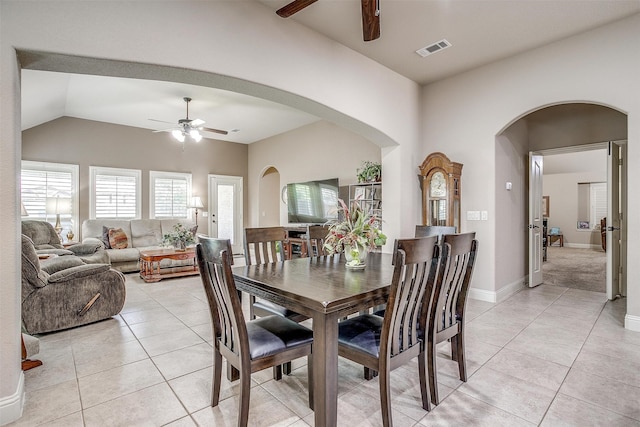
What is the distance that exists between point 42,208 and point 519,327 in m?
8.01

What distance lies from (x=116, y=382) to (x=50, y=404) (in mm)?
361

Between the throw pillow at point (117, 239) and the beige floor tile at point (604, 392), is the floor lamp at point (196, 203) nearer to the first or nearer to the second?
the throw pillow at point (117, 239)

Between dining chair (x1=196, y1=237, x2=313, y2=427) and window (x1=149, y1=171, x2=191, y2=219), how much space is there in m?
6.50

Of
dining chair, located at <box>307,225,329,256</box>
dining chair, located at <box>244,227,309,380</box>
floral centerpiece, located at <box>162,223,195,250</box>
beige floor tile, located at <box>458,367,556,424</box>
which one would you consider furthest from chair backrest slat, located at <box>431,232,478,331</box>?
floral centerpiece, located at <box>162,223,195,250</box>

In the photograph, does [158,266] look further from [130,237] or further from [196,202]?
[196,202]

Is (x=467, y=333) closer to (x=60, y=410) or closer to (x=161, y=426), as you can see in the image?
(x=161, y=426)

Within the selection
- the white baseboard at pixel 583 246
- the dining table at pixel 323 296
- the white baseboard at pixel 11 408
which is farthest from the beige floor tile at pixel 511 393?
the white baseboard at pixel 583 246

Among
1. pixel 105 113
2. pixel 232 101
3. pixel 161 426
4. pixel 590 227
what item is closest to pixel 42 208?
pixel 105 113

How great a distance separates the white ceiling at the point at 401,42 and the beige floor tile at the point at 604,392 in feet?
10.4

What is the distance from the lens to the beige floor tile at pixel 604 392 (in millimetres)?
1972

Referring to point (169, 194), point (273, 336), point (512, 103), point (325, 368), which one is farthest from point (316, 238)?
point (169, 194)

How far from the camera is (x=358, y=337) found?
1.91 meters

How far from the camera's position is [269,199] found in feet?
29.8

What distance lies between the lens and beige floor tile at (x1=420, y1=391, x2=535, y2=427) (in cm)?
184
